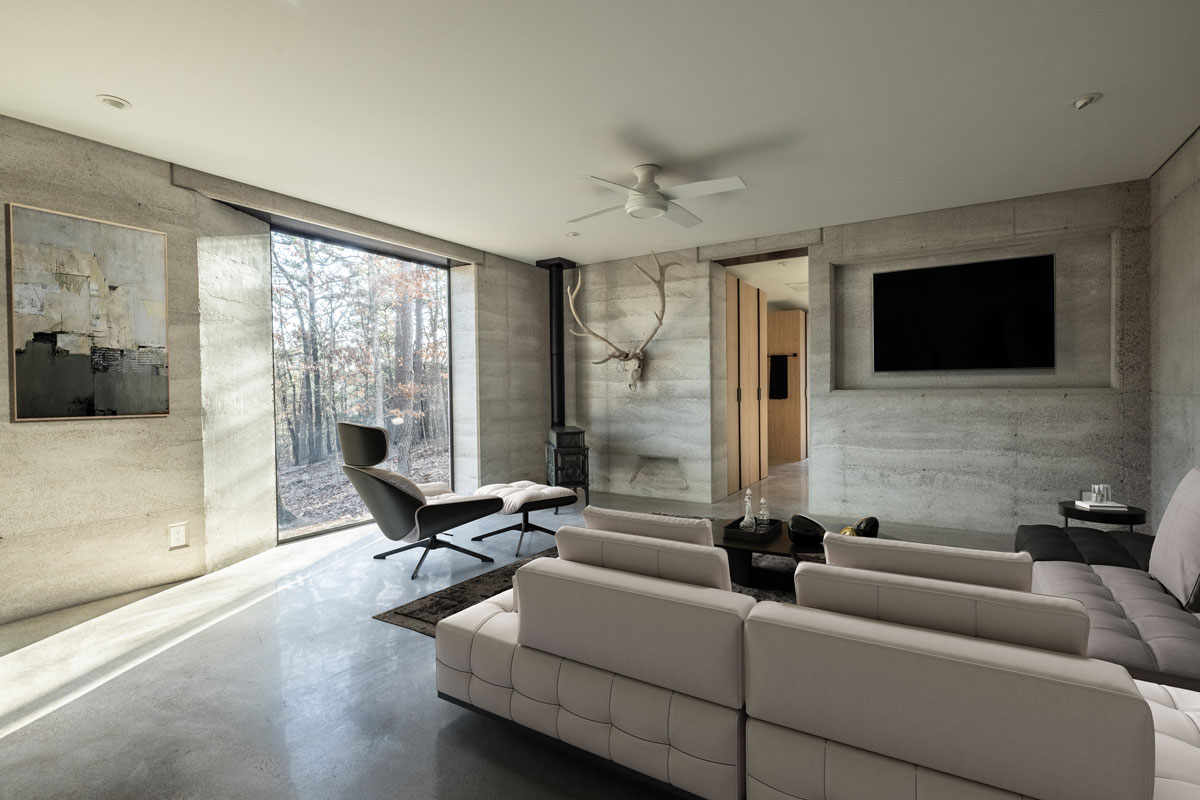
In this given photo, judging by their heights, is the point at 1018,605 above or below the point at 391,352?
below

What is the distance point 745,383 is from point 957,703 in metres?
6.09

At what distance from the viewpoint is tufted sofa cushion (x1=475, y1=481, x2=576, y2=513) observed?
434 centimetres

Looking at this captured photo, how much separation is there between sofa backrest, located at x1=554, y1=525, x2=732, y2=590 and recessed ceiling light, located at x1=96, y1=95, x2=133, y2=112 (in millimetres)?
3211

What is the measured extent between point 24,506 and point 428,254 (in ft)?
12.2

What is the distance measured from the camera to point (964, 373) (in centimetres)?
508

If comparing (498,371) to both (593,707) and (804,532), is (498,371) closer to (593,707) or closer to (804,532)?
(804,532)

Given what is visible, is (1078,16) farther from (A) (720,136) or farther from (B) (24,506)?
(B) (24,506)

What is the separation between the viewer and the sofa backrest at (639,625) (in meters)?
1.48

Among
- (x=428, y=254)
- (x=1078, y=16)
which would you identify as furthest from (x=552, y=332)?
(x=1078, y=16)

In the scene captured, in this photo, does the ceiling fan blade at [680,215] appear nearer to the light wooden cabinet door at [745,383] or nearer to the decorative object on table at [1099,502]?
the light wooden cabinet door at [745,383]

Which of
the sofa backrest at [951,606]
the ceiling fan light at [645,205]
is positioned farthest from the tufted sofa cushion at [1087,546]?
the ceiling fan light at [645,205]

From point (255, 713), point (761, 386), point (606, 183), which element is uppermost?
point (606, 183)

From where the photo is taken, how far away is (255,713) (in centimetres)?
216

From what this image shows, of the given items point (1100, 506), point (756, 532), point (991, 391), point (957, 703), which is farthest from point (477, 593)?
point (991, 391)
